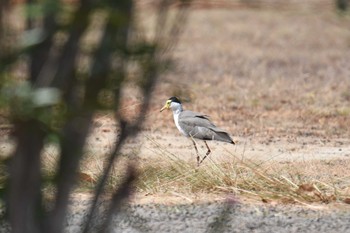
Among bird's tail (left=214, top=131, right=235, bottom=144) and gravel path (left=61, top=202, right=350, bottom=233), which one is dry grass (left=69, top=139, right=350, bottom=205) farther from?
bird's tail (left=214, top=131, right=235, bottom=144)

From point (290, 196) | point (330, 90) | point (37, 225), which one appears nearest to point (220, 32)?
point (330, 90)

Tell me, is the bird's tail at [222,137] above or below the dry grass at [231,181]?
below

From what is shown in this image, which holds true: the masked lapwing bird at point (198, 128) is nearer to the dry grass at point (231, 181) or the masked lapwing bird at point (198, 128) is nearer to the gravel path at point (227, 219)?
the dry grass at point (231, 181)

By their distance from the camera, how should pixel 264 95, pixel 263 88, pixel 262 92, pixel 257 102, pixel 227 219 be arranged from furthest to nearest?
pixel 263 88 → pixel 262 92 → pixel 264 95 → pixel 257 102 → pixel 227 219

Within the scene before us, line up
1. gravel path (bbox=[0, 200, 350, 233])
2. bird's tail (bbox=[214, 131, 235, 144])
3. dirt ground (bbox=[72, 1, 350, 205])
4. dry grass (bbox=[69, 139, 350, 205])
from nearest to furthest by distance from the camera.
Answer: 1. gravel path (bbox=[0, 200, 350, 233])
2. dry grass (bbox=[69, 139, 350, 205])
3. dirt ground (bbox=[72, 1, 350, 205])
4. bird's tail (bbox=[214, 131, 235, 144])

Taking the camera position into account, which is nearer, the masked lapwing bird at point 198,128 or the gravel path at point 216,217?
the gravel path at point 216,217

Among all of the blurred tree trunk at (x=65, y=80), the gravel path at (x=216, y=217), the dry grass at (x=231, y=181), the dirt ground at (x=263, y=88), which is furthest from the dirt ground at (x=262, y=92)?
the gravel path at (x=216, y=217)

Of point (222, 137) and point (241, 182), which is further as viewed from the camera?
point (222, 137)

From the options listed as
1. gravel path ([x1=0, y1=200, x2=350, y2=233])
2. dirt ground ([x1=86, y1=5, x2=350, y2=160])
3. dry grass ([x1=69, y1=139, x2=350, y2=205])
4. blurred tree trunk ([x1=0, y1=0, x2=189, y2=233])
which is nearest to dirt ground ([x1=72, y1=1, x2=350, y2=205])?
dirt ground ([x1=86, y1=5, x2=350, y2=160])

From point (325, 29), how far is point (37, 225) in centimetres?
2360

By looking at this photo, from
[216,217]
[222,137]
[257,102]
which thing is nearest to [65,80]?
[216,217]

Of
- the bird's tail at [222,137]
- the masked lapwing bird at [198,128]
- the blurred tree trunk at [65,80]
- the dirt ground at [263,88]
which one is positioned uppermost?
the blurred tree trunk at [65,80]

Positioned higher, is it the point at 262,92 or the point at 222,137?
the point at 222,137

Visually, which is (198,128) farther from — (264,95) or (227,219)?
(227,219)
